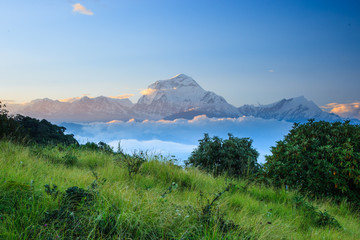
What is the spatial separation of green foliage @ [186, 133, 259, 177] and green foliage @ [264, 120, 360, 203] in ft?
6.04

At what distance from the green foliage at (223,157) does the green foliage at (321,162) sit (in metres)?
1.84

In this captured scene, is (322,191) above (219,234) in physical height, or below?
below

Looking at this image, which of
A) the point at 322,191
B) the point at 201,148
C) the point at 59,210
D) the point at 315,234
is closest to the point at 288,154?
the point at 322,191

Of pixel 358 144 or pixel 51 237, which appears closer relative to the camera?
pixel 51 237

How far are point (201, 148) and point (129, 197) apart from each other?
300 inches

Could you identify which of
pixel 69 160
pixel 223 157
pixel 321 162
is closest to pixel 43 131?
pixel 69 160

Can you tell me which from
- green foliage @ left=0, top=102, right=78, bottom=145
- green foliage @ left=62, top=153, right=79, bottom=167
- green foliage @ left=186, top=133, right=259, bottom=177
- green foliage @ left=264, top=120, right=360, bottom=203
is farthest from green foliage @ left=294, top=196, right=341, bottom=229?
green foliage @ left=0, top=102, right=78, bottom=145

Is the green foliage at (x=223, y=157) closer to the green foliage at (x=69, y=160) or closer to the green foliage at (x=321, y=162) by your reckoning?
the green foliage at (x=321, y=162)

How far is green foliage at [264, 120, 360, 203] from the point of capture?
8016 millimetres

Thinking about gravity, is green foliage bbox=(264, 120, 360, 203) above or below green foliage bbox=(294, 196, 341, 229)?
above

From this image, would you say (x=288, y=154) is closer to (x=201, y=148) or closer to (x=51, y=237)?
(x=201, y=148)

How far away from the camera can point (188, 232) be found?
319cm

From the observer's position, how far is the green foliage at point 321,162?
8016mm

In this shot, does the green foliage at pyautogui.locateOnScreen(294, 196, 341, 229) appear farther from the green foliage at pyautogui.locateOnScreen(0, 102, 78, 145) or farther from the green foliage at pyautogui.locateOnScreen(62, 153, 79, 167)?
the green foliage at pyautogui.locateOnScreen(0, 102, 78, 145)
